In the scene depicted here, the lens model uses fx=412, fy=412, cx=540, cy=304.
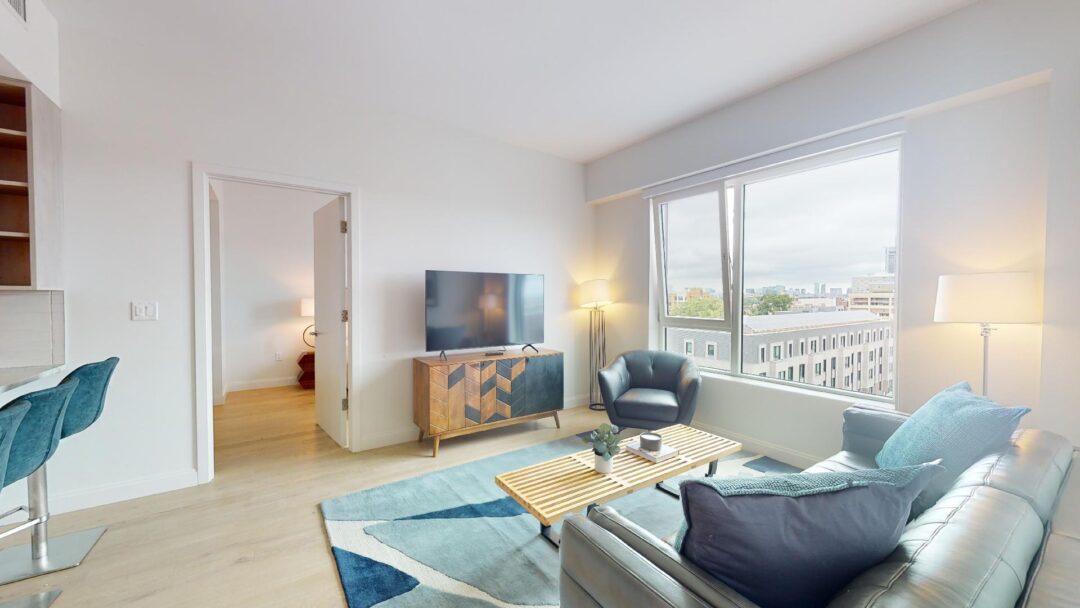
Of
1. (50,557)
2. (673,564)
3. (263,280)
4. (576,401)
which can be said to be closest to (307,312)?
(263,280)

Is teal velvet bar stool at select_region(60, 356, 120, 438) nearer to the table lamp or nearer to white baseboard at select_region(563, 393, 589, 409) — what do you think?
white baseboard at select_region(563, 393, 589, 409)

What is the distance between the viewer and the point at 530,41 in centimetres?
245

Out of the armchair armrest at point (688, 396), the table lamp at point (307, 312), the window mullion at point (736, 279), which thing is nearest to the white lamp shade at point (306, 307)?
the table lamp at point (307, 312)

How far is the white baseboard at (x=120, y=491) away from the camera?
7.63 feet

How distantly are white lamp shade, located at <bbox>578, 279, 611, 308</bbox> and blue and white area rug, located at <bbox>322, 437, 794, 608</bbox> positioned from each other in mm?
1965

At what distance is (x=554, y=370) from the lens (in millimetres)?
3816

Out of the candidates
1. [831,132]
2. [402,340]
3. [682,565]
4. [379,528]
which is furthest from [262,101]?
[831,132]

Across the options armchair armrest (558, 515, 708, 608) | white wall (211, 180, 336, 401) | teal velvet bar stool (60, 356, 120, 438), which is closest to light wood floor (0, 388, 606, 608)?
teal velvet bar stool (60, 356, 120, 438)

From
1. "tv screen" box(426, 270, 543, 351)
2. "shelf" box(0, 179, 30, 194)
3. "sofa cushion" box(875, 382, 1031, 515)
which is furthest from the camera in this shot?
"tv screen" box(426, 270, 543, 351)

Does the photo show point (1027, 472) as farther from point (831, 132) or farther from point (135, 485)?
point (135, 485)

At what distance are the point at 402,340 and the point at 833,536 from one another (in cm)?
321

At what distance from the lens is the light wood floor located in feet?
Result: 5.72

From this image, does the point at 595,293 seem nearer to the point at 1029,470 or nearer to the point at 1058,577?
the point at 1029,470

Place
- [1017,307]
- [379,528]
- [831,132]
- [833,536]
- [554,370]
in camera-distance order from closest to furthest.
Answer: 1. [833,536]
2. [1017,307]
3. [379,528]
4. [831,132]
5. [554,370]
